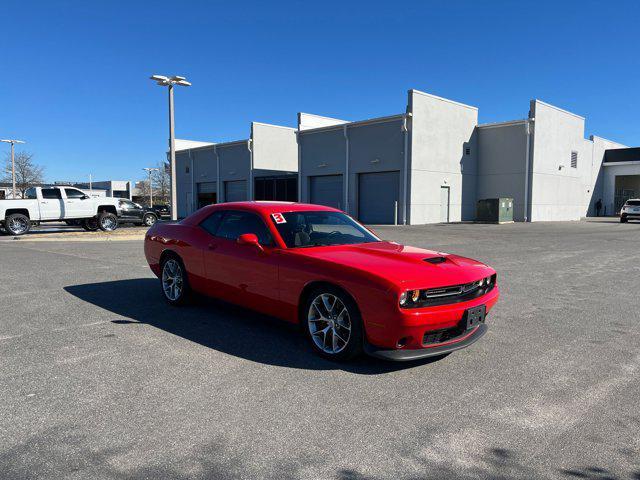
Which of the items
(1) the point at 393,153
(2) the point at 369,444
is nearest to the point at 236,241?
(2) the point at 369,444

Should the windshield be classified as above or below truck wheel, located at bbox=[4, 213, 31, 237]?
above

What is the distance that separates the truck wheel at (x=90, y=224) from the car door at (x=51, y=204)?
1.56 m

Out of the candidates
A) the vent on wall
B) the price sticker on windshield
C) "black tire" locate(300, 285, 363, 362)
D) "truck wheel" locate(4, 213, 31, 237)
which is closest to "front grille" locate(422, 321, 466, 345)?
"black tire" locate(300, 285, 363, 362)

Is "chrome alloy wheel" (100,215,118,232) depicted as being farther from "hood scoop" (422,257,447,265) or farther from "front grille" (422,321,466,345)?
"front grille" (422,321,466,345)

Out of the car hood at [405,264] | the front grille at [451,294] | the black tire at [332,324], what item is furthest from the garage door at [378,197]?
the black tire at [332,324]

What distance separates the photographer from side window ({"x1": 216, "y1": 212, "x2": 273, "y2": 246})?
526cm

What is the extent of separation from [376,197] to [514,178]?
9044mm

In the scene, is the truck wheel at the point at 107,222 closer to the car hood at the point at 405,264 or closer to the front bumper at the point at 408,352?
the car hood at the point at 405,264

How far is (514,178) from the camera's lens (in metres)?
31.2

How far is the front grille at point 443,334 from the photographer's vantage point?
4.04 m

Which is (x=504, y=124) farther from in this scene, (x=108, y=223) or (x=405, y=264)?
(x=405, y=264)

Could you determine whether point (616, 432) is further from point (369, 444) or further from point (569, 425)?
point (369, 444)

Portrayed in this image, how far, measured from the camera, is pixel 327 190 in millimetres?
33188

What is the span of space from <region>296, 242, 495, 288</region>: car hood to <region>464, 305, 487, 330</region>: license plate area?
0.85 feet
